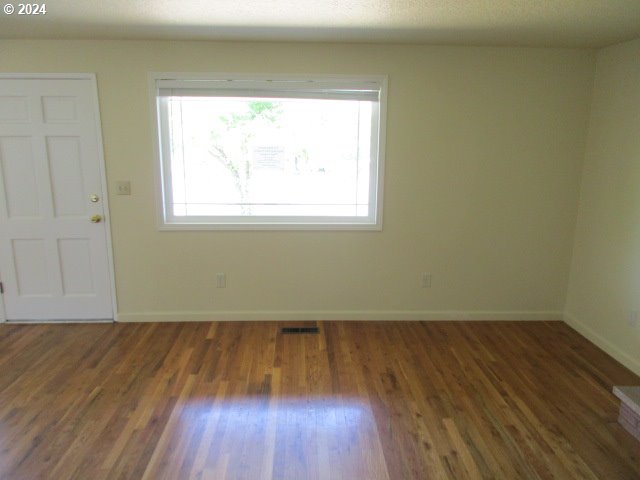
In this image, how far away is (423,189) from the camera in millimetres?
3270

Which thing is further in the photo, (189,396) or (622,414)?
(189,396)

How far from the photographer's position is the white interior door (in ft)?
9.89

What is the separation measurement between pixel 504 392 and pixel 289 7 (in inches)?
107

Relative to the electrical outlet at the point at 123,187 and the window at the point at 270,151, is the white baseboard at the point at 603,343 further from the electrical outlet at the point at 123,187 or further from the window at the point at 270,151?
the electrical outlet at the point at 123,187

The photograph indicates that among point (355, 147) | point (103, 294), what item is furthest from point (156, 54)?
point (103, 294)

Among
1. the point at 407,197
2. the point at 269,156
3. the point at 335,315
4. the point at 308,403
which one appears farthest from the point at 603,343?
the point at 269,156

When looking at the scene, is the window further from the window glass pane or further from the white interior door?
the white interior door

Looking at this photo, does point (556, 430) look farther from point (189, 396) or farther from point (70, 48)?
point (70, 48)

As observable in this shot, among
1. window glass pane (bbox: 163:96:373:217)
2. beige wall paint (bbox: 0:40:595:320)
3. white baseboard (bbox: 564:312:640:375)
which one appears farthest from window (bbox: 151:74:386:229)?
white baseboard (bbox: 564:312:640:375)

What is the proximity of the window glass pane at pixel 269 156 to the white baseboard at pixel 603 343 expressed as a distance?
2.07 m

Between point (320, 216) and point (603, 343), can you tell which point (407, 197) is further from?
point (603, 343)

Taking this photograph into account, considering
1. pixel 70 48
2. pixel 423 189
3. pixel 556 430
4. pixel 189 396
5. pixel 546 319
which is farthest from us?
pixel 546 319

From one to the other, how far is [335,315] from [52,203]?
8.46ft

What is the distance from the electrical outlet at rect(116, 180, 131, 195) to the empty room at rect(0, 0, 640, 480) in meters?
0.02
